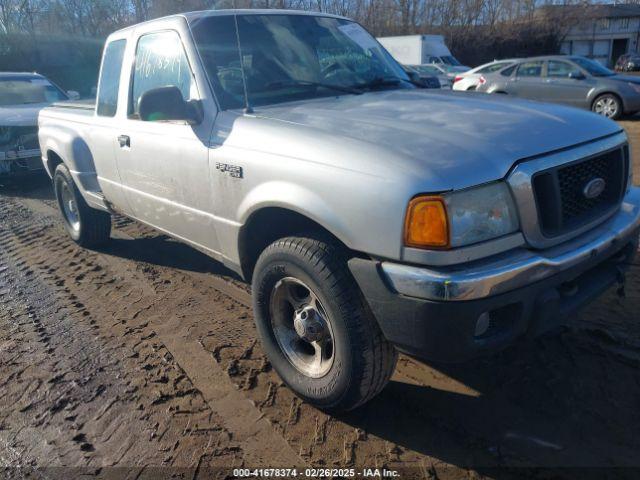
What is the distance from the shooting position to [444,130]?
97.7 inches

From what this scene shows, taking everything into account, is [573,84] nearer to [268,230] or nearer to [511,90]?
[511,90]

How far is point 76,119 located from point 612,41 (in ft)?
189

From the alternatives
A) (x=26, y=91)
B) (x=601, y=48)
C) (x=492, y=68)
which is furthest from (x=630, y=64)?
(x=26, y=91)

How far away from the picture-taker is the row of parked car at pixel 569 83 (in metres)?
11.7

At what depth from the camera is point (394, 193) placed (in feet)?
7.10

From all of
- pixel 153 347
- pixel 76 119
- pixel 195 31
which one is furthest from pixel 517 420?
pixel 76 119

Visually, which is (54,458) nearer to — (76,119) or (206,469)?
(206,469)

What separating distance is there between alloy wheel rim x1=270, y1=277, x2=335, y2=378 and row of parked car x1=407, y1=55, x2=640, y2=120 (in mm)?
9799

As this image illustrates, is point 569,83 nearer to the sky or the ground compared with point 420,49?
nearer to the ground

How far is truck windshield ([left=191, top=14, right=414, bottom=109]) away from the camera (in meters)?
3.30

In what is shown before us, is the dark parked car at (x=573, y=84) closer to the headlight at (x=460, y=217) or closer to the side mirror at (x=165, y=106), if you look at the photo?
the side mirror at (x=165, y=106)

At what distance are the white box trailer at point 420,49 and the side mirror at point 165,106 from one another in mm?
23229

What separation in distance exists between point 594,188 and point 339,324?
134cm

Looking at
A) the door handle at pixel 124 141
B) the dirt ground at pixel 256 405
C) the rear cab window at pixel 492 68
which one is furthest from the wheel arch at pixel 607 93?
the door handle at pixel 124 141
